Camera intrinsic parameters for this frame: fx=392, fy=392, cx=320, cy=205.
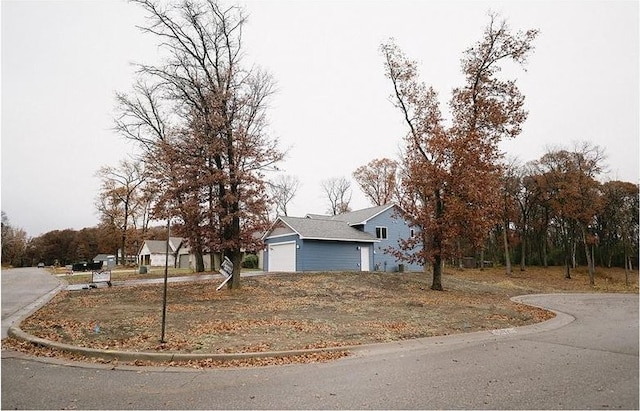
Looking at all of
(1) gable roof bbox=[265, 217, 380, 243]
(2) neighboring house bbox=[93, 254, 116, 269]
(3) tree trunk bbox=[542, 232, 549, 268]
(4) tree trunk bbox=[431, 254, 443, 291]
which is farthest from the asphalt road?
(3) tree trunk bbox=[542, 232, 549, 268]

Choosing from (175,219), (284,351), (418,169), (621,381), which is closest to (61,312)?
(175,219)

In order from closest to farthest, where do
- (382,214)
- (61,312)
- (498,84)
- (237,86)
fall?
(61,312), (237,86), (498,84), (382,214)

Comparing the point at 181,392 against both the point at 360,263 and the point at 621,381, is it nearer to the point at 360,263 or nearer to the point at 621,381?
the point at 621,381

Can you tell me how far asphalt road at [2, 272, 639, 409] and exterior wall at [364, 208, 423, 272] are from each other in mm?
25280

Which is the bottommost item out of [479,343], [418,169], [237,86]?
[479,343]

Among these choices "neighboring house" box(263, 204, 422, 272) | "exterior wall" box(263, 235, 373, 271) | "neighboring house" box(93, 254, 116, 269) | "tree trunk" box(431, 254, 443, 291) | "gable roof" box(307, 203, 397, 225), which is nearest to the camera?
"tree trunk" box(431, 254, 443, 291)

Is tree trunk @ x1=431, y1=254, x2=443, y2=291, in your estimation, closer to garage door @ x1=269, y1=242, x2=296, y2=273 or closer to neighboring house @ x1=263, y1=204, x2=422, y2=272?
neighboring house @ x1=263, y1=204, x2=422, y2=272

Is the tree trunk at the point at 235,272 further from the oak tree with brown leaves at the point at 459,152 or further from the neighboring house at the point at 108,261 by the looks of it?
the neighboring house at the point at 108,261

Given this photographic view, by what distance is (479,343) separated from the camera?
8.78 meters

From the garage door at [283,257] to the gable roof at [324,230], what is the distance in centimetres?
141

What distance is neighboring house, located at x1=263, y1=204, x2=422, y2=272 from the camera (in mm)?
30172

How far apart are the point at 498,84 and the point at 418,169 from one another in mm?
6800

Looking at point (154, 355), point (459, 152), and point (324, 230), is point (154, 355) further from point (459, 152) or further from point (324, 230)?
point (324, 230)

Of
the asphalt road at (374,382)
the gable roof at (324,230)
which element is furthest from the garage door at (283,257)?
the asphalt road at (374,382)
